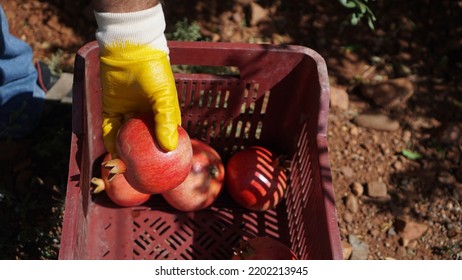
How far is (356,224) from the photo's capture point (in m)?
2.86

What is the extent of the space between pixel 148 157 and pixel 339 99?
164 centimetres

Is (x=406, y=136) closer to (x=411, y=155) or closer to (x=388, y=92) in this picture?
(x=411, y=155)

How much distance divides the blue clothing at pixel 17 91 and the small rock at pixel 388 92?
6.10ft

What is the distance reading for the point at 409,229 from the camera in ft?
9.22

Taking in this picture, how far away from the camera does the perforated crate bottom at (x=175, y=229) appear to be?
2459 mm

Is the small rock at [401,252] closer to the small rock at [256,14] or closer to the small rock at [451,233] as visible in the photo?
the small rock at [451,233]

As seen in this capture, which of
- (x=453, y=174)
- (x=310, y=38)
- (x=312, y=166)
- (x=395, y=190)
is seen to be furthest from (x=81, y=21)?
(x=453, y=174)

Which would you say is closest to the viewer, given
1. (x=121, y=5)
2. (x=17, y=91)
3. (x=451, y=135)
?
(x=121, y=5)

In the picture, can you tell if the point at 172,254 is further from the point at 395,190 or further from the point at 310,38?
the point at 310,38

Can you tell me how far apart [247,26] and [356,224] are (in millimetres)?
1437

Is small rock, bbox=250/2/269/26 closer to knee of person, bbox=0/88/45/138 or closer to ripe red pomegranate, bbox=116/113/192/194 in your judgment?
knee of person, bbox=0/88/45/138

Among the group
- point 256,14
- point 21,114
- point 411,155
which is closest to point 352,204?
point 411,155

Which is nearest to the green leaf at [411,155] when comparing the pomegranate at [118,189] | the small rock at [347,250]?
the small rock at [347,250]

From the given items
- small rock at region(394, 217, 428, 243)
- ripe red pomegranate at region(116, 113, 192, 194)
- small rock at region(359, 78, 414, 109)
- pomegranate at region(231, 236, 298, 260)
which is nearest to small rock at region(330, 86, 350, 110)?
small rock at region(359, 78, 414, 109)
